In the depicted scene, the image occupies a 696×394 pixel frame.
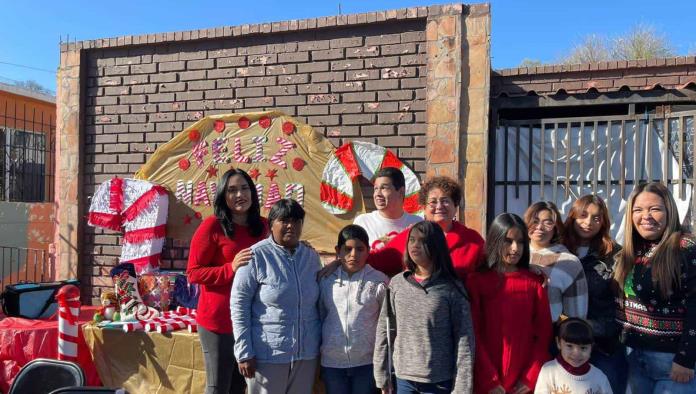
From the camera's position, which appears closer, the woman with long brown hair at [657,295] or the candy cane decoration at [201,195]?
the woman with long brown hair at [657,295]

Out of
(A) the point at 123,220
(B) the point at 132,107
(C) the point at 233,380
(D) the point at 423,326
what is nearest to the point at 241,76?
(B) the point at 132,107

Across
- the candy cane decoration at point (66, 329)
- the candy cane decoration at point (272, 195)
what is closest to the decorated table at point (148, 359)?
the candy cane decoration at point (66, 329)

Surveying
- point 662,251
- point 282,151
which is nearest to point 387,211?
point 662,251

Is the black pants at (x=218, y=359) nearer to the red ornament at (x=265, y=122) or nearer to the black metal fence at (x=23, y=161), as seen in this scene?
the red ornament at (x=265, y=122)

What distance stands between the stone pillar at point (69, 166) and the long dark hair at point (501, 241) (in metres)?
4.56

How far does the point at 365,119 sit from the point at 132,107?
2445 millimetres

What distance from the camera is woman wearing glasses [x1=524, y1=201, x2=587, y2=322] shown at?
2.81 meters

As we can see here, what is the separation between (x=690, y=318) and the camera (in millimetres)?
2498

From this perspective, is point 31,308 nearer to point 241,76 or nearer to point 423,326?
point 241,76

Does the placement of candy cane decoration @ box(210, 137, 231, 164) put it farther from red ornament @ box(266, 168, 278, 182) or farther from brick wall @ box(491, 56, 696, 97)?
brick wall @ box(491, 56, 696, 97)

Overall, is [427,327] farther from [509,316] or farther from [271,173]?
[271,173]

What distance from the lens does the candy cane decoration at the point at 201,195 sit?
212 inches

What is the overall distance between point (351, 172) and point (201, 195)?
155cm

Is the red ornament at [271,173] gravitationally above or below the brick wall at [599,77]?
below
